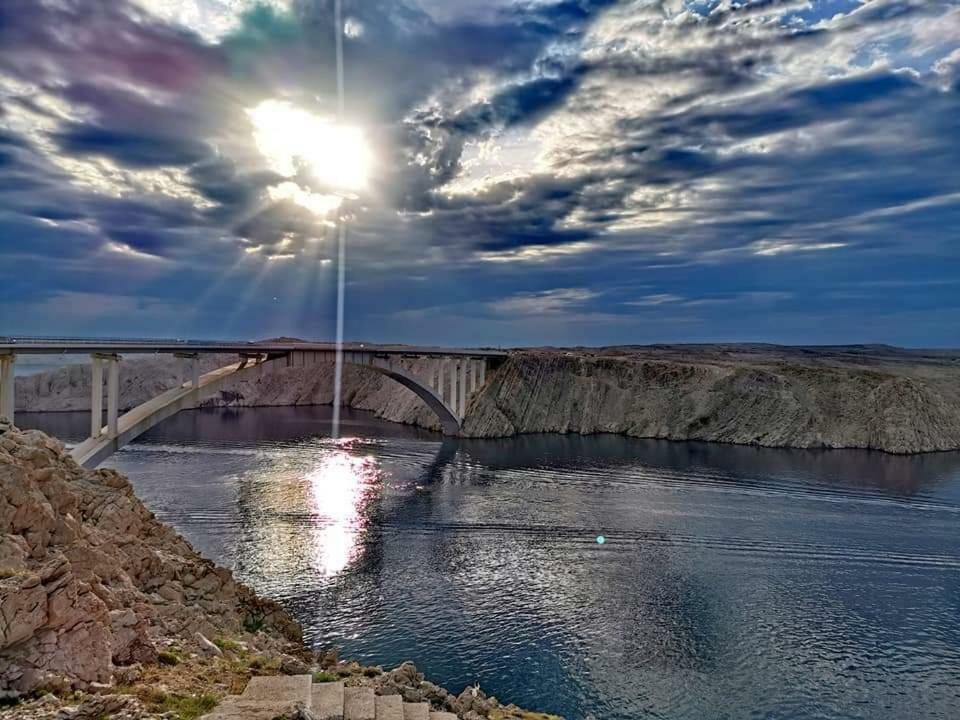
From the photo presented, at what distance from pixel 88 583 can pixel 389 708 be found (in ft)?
19.9

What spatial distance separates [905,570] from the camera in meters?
26.0

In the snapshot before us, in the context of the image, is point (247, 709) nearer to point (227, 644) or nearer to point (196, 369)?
point (227, 644)

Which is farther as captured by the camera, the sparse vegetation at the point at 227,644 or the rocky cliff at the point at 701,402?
the rocky cliff at the point at 701,402

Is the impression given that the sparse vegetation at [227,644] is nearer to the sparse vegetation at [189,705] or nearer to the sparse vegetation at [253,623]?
the sparse vegetation at [253,623]

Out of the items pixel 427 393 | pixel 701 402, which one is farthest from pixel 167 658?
pixel 701 402

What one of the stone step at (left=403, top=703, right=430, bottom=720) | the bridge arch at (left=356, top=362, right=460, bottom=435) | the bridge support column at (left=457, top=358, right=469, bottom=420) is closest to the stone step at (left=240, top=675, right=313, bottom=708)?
the stone step at (left=403, top=703, right=430, bottom=720)

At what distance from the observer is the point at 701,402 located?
6738 centimetres

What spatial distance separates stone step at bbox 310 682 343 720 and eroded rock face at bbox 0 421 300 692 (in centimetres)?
322

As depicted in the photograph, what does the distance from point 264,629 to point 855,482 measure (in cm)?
4050

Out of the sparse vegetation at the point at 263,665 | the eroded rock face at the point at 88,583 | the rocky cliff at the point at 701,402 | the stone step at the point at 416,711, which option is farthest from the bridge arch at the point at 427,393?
the stone step at the point at 416,711

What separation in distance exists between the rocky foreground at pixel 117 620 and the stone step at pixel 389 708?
1114mm

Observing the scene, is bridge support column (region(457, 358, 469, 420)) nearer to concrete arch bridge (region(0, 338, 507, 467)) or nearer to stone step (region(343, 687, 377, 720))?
concrete arch bridge (region(0, 338, 507, 467))

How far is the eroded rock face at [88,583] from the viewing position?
32.3ft

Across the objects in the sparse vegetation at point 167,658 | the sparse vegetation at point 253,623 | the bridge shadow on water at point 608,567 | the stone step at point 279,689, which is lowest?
Result: the bridge shadow on water at point 608,567
